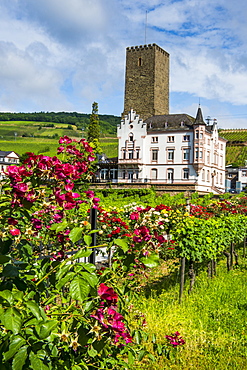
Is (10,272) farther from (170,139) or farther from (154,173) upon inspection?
(154,173)

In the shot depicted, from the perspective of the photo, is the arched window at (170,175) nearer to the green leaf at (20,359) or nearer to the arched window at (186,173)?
the arched window at (186,173)

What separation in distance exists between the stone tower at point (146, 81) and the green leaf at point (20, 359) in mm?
59669

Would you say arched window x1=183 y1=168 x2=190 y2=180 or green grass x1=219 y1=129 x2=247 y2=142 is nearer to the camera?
arched window x1=183 y1=168 x2=190 y2=180

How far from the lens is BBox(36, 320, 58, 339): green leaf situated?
2031mm

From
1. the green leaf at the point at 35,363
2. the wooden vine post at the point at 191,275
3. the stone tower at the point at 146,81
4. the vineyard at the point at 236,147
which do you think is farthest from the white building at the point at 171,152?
the green leaf at the point at 35,363

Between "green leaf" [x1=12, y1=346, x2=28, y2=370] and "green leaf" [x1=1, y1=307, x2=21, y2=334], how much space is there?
105 millimetres

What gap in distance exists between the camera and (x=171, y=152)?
167 feet

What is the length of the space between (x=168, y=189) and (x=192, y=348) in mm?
42221

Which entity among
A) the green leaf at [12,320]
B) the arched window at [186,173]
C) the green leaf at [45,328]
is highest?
the arched window at [186,173]

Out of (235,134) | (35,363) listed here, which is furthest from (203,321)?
(235,134)

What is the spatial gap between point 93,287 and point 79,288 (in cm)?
8

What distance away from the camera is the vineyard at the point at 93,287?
7.32 feet

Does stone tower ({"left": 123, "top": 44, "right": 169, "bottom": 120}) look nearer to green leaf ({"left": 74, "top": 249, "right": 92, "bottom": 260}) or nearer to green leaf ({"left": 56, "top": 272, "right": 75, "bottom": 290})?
green leaf ({"left": 74, "top": 249, "right": 92, "bottom": 260})

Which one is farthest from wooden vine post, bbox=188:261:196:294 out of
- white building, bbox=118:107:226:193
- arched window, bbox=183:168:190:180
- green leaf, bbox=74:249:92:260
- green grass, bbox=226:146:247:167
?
green grass, bbox=226:146:247:167
